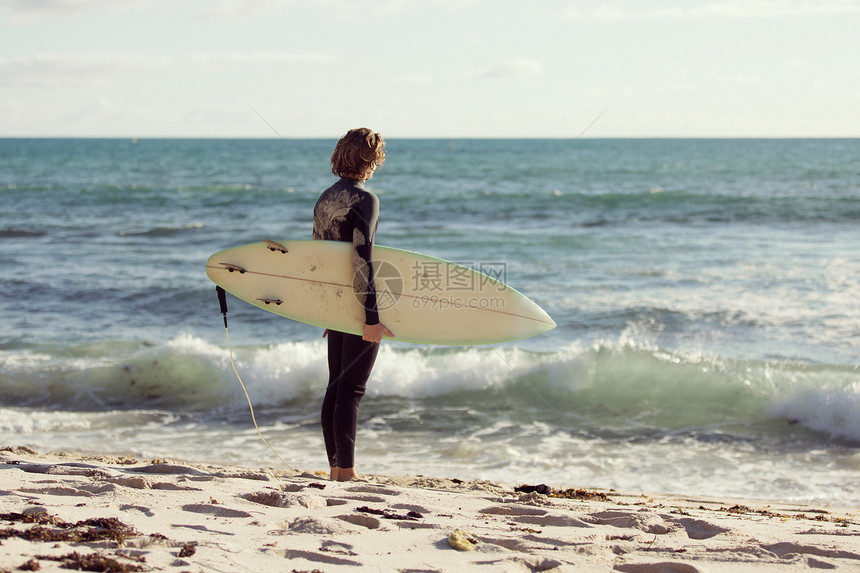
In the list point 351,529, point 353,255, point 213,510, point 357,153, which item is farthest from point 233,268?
point 351,529

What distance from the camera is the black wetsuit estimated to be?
283 centimetres

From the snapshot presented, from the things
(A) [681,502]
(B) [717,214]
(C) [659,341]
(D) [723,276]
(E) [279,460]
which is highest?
(B) [717,214]

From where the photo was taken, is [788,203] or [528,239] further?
[788,203]

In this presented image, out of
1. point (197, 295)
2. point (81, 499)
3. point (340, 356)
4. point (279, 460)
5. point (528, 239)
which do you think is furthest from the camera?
point (528, 239)

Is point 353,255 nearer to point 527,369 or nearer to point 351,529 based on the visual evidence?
point 351,529

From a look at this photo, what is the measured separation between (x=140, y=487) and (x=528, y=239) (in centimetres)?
1066

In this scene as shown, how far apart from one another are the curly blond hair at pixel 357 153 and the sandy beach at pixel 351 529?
4.27ft

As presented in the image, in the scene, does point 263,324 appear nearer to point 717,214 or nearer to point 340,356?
point 340,356

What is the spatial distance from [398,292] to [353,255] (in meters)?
0.72

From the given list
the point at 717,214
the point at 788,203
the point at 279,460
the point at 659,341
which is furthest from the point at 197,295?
the point at 788,203

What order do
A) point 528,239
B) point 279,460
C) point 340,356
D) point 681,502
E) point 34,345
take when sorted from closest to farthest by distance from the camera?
point 340,356
point 681,502
point 279,460
point 34,345
point 528,239

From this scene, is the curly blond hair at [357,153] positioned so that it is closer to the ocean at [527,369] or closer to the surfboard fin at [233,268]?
the surfboard fin at [233,268]

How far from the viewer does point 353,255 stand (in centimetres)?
287

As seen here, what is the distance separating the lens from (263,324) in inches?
304
